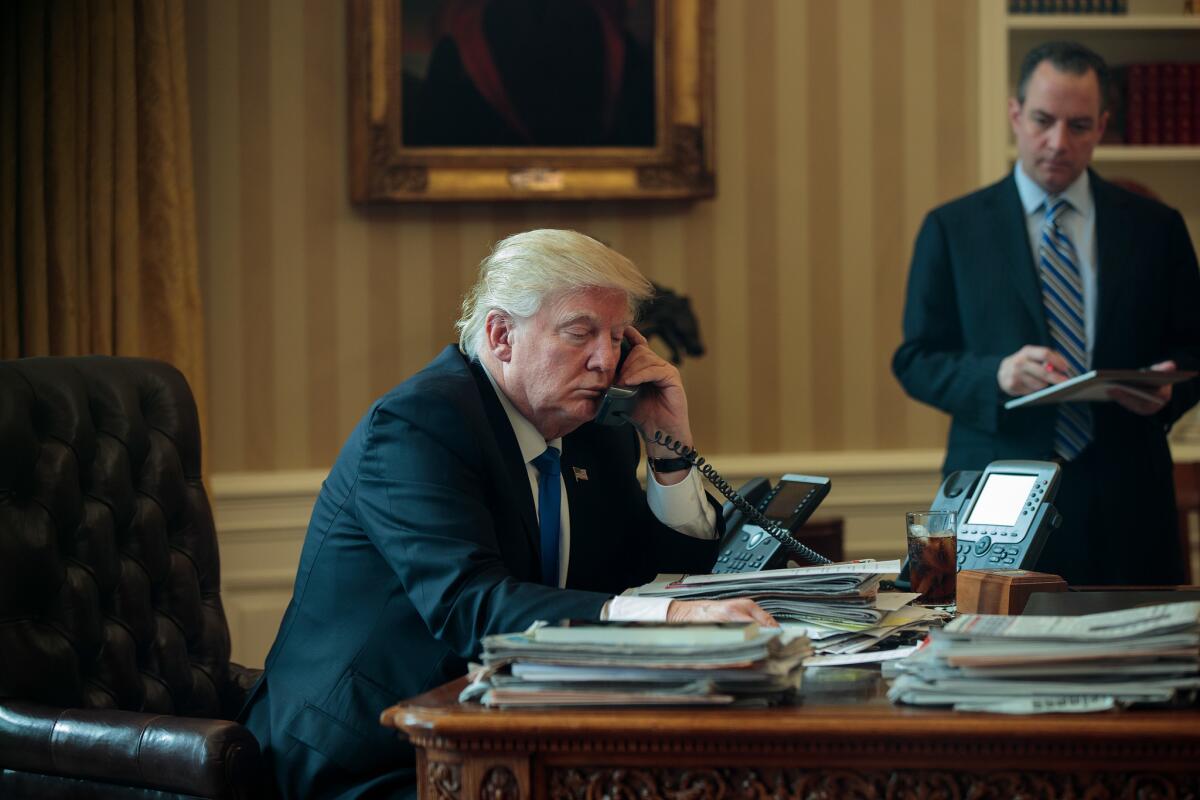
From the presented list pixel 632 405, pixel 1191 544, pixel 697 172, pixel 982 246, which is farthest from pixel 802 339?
pixel 632 405

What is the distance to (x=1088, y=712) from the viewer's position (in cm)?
140

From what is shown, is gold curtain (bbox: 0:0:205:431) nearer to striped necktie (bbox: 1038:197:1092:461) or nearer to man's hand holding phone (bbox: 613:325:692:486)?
man's hand holding phone (bbox: 613:325:692:486)

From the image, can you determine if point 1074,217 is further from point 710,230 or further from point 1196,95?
point 1196,95

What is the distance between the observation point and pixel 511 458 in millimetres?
2260

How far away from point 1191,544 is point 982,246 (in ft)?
5.95

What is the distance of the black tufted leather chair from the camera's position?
77.4 inches

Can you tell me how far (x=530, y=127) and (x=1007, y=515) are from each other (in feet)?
8.68

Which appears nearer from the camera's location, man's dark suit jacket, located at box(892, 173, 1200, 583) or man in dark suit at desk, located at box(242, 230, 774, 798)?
man in dark suit at desk, located at box(242, 230, 774, 798)

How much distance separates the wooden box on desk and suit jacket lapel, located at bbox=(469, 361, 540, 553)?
682mm

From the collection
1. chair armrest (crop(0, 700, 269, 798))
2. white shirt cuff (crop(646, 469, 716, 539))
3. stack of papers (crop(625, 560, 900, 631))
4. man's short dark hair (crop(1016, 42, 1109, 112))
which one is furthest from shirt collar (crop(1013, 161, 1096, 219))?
chair armrest (crop(0, 700, 269, 798))

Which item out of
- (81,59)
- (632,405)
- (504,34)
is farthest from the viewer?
(504,34)

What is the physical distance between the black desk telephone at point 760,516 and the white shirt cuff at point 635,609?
588mm

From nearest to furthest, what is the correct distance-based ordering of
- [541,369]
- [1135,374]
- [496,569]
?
[496,569] < [541,369] < [1135,374]

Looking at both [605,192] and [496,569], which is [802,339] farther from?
[496,569]
